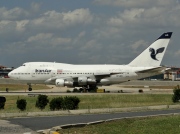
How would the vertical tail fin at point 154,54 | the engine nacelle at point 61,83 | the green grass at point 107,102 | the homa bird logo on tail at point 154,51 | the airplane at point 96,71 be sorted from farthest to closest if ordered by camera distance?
the homa bird logo on tail at point 154,51, the vertical tail fin at point 154,54, the airplane at point 96,71, the engine nacelle at point 61,83, the green grass at point 107,102

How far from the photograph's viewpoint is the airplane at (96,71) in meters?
63.2

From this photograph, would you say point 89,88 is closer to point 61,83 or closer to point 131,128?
point 61,83

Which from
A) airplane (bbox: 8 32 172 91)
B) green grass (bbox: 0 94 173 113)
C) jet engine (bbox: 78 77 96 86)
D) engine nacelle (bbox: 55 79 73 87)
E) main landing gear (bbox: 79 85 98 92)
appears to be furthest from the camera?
airplane (bbox: 8 32 172 91)

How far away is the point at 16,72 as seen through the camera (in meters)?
64.9

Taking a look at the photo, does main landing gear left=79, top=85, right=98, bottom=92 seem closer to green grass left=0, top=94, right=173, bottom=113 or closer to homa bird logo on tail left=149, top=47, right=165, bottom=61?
homa bird logo on tail left=149, top=47, right=165, bottom=61

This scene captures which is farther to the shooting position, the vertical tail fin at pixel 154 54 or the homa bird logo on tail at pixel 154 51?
the homa bird logo on tail at pixel 154 51

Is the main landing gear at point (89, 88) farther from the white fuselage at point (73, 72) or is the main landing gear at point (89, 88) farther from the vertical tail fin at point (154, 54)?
the vertical tail fin at point (154, 54)

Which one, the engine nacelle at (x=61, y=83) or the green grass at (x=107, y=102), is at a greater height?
the engine nacelle at (x=61, y=83)

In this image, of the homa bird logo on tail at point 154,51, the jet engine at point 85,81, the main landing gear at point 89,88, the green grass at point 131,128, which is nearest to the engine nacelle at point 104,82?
the main landing gear at point 89,88

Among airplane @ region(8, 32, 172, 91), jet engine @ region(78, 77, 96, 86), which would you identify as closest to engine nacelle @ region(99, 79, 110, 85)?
airplane @ region(8, 32, 172, 91)

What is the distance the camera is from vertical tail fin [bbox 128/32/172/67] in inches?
2511

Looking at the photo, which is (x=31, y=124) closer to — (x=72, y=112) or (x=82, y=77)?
(x=72, y=112)

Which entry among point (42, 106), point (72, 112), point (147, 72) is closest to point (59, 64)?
point (147, 72)

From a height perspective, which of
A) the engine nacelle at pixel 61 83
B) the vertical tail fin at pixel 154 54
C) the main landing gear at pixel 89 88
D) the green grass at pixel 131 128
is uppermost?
the vertical tail fin at pixel 154 54
